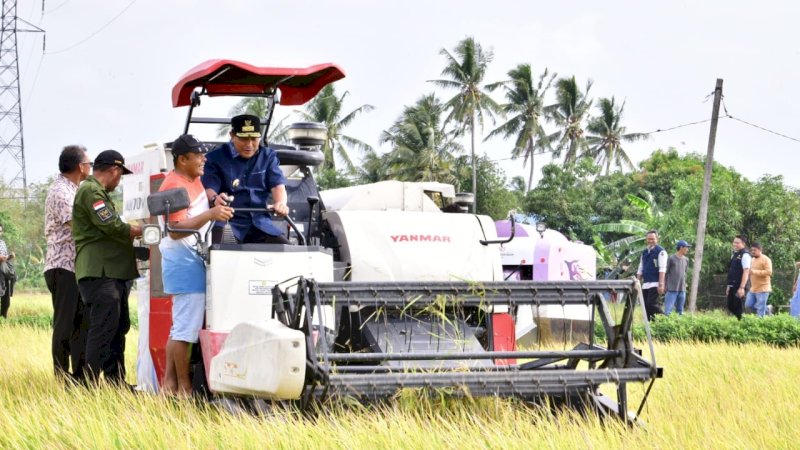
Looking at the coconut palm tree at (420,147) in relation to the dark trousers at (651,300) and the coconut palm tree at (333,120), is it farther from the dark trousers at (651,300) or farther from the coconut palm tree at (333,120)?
the dark trousers at (651,300)

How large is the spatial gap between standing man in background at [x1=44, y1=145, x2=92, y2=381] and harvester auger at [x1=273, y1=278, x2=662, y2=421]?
9.49 feet

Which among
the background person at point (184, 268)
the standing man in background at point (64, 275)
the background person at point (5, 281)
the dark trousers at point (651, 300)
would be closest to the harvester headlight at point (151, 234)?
the background person at point (184, 268)

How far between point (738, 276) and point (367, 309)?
13.7 m

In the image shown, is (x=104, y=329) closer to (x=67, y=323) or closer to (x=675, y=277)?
(x=67, y=323)

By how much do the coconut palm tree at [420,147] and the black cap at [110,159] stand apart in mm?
45409

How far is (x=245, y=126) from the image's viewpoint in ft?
25.2

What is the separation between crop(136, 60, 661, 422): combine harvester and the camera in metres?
6.05

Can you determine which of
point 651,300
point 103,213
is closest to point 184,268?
point 103,213

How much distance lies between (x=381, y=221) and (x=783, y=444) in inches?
136

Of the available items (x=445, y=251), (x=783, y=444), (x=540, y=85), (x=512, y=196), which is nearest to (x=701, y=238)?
(x=445, y=251)

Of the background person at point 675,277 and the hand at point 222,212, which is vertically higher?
the hand at point 222,212

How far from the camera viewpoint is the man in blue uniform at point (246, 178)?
764 cm

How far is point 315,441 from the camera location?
5.78 m

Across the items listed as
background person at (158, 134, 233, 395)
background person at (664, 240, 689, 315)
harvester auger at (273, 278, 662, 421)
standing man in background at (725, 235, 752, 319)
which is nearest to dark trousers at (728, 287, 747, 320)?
standing man in background at (725, 235, 752, 319)
